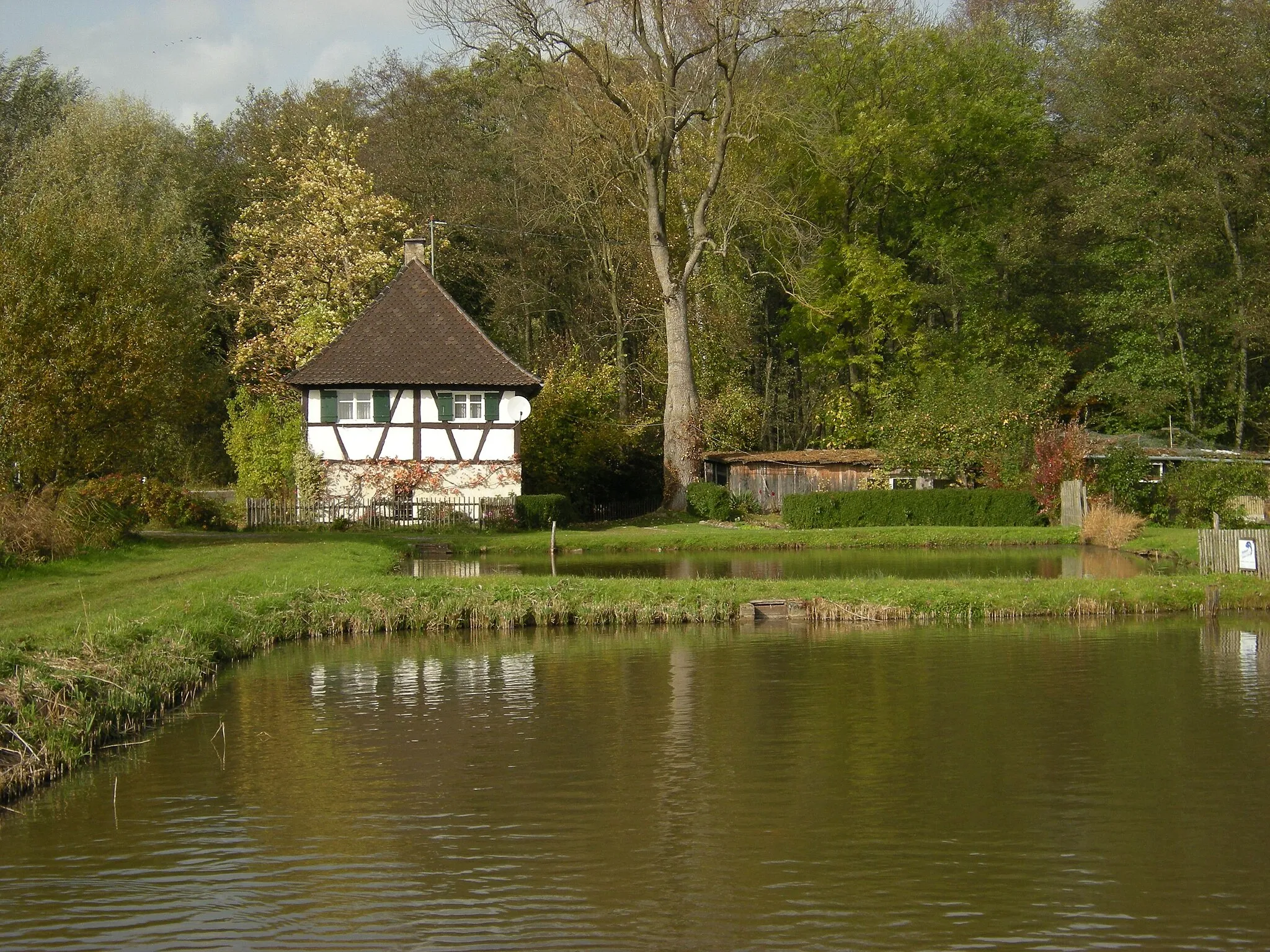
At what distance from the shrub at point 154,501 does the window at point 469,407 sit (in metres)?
8.19

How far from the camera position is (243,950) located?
8.22 meters

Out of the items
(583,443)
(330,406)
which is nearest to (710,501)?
(583,443)

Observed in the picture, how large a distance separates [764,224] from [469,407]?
13.9 metres

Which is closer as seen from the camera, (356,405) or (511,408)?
(356,405)

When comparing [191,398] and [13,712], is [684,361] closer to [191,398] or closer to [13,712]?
[191,398]

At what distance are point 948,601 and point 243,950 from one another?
14.9 meters

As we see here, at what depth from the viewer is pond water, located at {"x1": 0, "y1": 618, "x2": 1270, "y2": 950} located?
28.1ft

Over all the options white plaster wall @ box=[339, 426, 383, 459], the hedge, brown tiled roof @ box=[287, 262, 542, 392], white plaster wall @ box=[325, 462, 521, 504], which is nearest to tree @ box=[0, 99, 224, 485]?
brown tiled roof @ box=[287, 262, 542, 392]

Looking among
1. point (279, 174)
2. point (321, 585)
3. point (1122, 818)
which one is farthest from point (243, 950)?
point (279, 174)

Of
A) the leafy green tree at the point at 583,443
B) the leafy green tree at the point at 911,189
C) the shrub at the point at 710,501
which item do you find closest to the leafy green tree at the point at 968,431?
the shrub at the point at 710,501

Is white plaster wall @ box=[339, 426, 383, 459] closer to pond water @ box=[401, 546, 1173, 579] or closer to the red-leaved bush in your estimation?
pond water @ box=[401, 546, 1173, 579]

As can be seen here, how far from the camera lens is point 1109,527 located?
3509 centimetres

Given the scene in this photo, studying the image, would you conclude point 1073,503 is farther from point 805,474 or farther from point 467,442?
point 467,442

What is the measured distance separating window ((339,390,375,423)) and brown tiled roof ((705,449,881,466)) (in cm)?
1259
